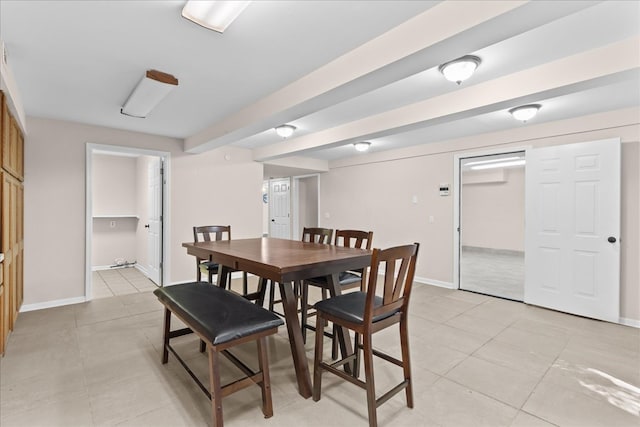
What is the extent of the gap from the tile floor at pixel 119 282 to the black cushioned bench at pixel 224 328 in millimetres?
2904

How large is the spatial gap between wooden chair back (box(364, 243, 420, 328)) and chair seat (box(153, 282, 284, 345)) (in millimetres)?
549

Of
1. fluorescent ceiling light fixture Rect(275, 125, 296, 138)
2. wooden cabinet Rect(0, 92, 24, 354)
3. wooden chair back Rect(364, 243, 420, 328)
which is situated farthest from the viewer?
fluorescent ceiling light fixture Rect(275, 125, 296, 138)

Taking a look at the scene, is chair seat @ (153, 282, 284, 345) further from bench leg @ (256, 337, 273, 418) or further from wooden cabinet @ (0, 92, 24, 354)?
wooden cabinet @ (0, 92, 24, 354)

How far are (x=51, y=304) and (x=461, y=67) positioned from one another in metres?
5.05

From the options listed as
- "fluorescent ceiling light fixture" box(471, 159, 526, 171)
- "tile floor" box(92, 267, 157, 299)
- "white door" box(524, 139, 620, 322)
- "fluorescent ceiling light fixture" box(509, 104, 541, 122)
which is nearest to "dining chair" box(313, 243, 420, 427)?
"fluorescent ceiling light fixture" box(509, 104, 541, 122)

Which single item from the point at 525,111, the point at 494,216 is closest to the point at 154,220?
the point at 525,111

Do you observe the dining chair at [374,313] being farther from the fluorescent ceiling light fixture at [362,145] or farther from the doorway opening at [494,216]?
the doorway opening at [494,216]

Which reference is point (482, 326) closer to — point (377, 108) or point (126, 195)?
point (377, 108)

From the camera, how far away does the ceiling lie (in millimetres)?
1691

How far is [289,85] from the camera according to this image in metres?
2.70

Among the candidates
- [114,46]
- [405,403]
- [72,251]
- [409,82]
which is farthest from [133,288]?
[409,82]


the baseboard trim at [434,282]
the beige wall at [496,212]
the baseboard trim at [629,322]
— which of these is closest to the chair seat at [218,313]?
the baseboard trim at [434,282]

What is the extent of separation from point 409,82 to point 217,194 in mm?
3608

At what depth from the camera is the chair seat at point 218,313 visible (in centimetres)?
164
